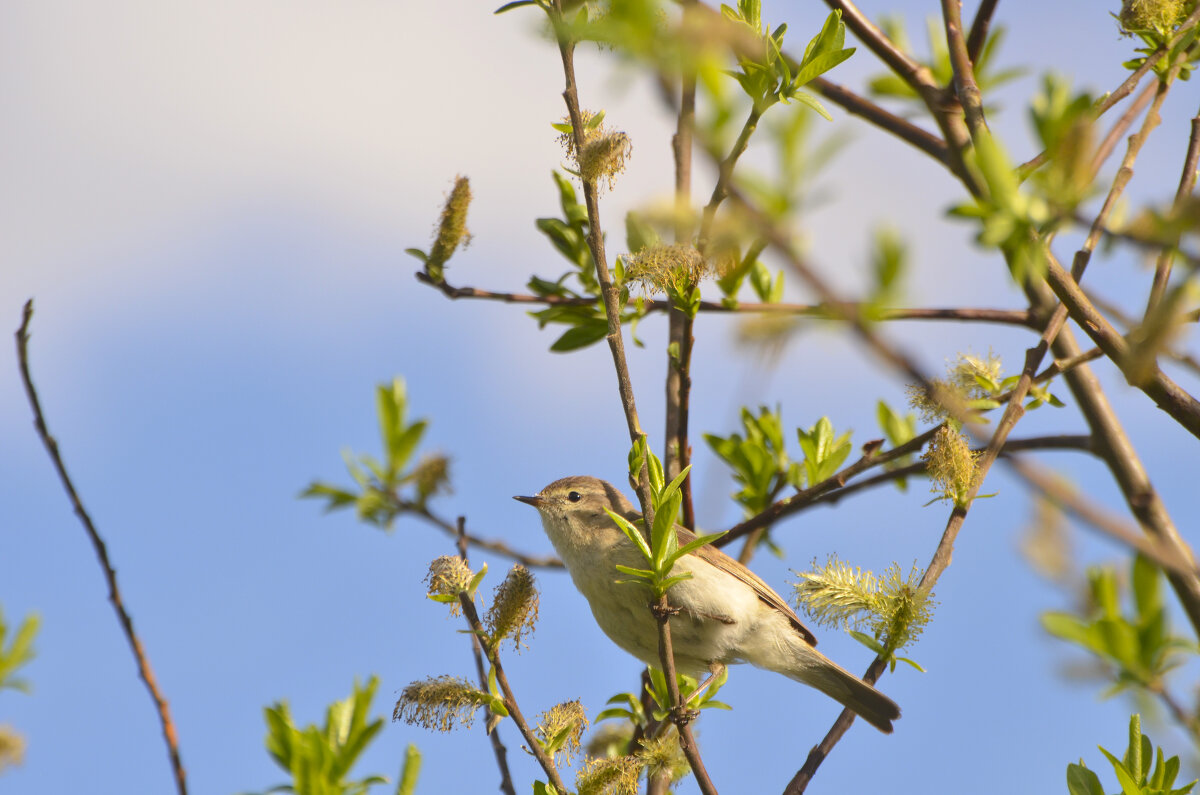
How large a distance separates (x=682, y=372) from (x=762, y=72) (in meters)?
1.49

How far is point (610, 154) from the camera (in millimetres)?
2777

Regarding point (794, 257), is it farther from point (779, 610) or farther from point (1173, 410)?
point (779, 610)

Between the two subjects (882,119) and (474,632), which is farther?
(882,119)

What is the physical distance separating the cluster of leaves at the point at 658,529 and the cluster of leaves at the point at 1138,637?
108 cm

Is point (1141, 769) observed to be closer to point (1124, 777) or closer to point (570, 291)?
point (1124, 777)

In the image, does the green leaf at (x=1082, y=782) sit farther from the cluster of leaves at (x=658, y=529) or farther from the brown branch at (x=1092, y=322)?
the cluster of leaves at (x=658, y=529)

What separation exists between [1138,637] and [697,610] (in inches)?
116

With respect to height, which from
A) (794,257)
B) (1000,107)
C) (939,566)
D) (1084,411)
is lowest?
(794,257)

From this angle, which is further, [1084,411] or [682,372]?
[682,372]

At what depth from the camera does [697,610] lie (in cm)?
493

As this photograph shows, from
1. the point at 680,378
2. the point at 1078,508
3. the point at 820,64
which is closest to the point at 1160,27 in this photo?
the point at 820,64

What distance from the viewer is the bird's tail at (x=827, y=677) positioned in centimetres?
513

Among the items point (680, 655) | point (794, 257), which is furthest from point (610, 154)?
point (680, 655)

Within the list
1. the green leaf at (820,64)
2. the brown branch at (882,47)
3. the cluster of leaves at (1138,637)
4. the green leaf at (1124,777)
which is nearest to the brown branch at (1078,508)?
the cluster of leaves at (1138,637)
